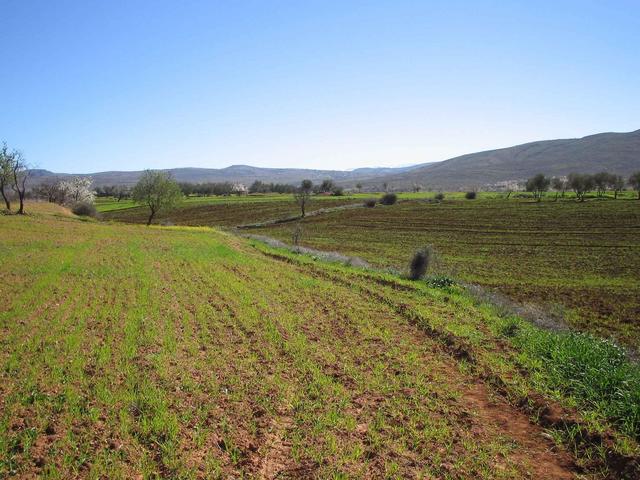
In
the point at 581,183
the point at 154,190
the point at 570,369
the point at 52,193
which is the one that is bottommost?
the point at 570,369

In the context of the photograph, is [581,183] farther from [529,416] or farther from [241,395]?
[241,395]

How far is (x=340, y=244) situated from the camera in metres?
45.2

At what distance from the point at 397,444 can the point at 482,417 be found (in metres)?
1.95

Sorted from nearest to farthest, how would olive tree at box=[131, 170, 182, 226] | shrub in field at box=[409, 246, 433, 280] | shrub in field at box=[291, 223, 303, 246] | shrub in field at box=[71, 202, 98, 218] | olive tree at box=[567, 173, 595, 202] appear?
1. shrub in field at box=[409, 246, 433, 280]
2. shrub in field at box=[291, 223, 303, 246]
3. olive tree at box=[131, 170, 182, 226]
4. shrub in field at box=[71, 202, 98, 218]
5. olive tree at box=[567, 173, 595, 202]

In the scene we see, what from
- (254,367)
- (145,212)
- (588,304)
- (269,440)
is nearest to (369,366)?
(254,367)

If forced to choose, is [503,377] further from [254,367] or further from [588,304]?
[588,304]

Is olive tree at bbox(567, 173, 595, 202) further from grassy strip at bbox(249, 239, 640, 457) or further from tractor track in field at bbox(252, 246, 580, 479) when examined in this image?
tractor track in field at bbox(252, 246, 580, 479)

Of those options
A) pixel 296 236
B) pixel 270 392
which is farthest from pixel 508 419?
pixel 296 236

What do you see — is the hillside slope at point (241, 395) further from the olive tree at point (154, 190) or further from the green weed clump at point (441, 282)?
the olive tree at point (154, 190)

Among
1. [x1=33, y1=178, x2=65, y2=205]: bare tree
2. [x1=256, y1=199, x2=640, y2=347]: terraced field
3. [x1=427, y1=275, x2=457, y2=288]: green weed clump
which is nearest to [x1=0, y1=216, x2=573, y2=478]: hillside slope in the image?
[x1=427, y1=275, x2=457, y2=288]: green weed clump

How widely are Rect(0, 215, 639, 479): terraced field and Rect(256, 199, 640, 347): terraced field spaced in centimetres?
912

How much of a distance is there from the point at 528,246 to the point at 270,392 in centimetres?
3974

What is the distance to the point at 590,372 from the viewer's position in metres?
8.52

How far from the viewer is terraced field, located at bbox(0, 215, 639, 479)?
6.21 m
